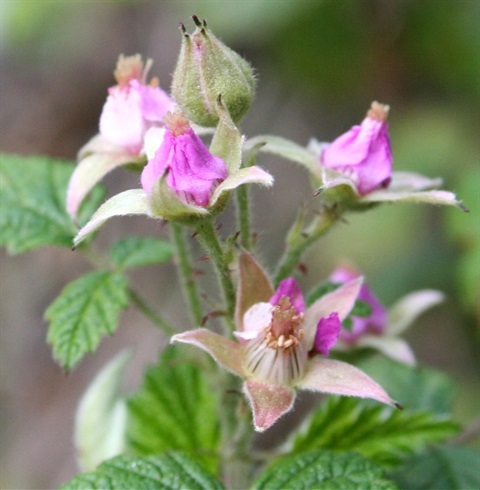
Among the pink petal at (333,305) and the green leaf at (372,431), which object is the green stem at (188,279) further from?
the green leaf at (372,431)

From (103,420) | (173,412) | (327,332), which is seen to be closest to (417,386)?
(173,412)

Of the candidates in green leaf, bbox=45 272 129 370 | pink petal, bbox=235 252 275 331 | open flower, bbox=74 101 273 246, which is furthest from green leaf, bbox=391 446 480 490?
open flower, bbox=74 101 273 246

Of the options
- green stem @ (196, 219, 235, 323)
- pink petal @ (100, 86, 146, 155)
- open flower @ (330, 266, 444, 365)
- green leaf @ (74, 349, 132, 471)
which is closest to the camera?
green stem @ (196, 219, 235, 323)

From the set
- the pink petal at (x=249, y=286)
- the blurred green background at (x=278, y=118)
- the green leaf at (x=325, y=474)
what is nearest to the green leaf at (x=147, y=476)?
the green leaf at (x=325, y=474)

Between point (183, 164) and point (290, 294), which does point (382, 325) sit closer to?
point (290, 294)

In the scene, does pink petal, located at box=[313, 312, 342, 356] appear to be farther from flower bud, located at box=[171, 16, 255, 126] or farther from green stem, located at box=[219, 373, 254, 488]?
flower bud, located at box=[171, 16, 255, 126]

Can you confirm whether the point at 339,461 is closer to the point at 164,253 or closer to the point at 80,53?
the point at 164,253

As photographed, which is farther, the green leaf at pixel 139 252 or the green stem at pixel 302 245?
the green leaf at pixel 139 252
